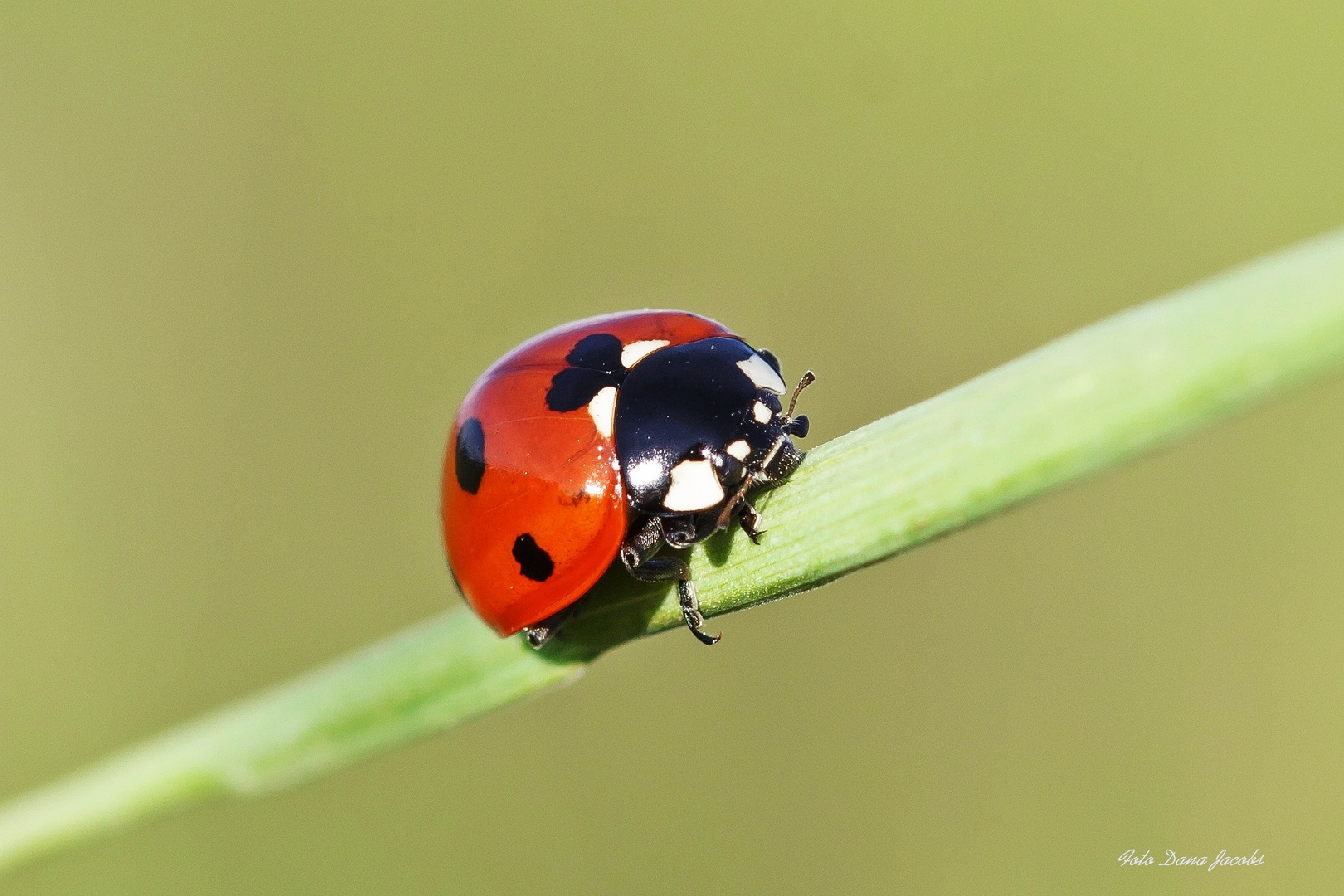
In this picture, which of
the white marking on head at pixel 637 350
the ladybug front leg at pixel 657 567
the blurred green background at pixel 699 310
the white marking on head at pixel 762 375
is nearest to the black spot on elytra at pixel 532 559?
the ladybug front leg at pixel 657 567

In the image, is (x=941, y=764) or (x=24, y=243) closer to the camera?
(x=941, y=764)

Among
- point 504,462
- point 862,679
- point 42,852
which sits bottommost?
point 862,679

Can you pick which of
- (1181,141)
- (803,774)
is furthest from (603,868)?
(1181,141)

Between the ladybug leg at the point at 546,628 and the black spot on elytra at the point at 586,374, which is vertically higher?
the black spot on elytra at the point at 586,374

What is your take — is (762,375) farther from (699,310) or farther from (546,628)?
(699,310)

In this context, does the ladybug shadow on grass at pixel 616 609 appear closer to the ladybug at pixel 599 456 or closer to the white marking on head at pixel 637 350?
the ladybug at pixel 599 456

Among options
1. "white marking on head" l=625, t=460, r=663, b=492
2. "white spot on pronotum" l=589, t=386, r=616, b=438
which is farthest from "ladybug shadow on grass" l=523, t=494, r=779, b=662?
"white spot on pronotum" l=589, t=386, r=616, b=438

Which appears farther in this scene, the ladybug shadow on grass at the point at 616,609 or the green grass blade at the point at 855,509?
the ladybug shadow on grass at the point at 616,609

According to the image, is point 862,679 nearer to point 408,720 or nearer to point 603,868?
point 603,868
